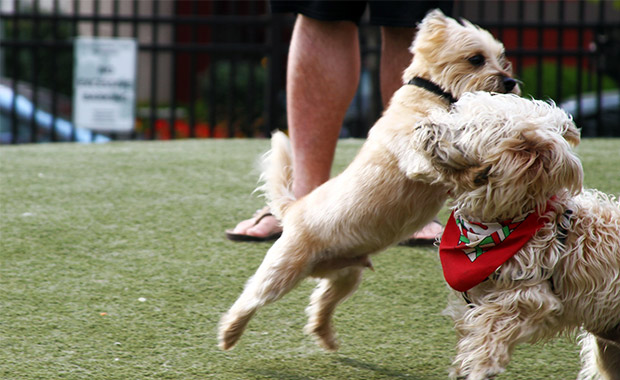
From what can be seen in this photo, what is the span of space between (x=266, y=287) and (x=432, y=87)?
31.3 inches

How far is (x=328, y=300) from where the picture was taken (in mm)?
2449

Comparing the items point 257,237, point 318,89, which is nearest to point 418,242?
point 257,237

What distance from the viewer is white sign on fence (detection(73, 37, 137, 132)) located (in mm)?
7152

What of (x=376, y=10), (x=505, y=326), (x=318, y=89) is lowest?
(x=505, y=326)

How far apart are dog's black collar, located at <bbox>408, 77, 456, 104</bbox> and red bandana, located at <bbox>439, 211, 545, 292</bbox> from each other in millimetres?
589

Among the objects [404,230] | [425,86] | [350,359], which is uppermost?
[425,86]

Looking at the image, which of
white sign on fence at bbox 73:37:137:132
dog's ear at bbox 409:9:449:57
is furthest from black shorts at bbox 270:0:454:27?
white sign on fence at bbox 73:37:137:132

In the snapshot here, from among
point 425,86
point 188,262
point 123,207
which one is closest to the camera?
point 425,86

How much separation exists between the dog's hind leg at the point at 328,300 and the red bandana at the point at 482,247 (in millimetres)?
559

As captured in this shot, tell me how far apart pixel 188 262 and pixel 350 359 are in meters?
0.97

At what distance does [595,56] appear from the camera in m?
7.64

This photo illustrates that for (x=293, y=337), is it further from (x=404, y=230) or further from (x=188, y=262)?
(x=188, y=262)

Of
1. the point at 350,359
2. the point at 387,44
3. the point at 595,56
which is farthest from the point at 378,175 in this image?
the point at 595,56

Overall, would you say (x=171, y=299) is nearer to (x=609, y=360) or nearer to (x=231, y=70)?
(x=609, y=360)
